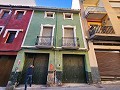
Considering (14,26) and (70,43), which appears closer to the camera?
(70,43)

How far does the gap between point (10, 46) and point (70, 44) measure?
5.85m

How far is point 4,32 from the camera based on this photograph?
441 inches

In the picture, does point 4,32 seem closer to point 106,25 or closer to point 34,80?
point 34,80

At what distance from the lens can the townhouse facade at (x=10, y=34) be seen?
9781mm

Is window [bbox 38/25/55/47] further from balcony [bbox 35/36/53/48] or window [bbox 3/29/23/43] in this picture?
window [bbox 3/29/23/43]

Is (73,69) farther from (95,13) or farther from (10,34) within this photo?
(10,34)

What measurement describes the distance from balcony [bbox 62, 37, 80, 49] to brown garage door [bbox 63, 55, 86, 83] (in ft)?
3.36

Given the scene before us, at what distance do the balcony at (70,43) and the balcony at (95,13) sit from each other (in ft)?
11.4

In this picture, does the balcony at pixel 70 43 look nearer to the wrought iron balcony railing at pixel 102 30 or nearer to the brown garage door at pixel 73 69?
the brown garage door at pixel 73 69

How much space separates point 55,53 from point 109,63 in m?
5.16

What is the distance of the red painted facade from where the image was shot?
10344 millimetres

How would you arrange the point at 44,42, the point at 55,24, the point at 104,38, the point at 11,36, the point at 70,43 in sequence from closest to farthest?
the point at 44,42 → the point at 70,43 → the point at 104,38 → the point at 11,36 → the point at 55,24

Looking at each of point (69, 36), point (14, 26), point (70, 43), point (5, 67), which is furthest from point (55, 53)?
point (14, 26)

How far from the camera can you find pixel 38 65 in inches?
391
